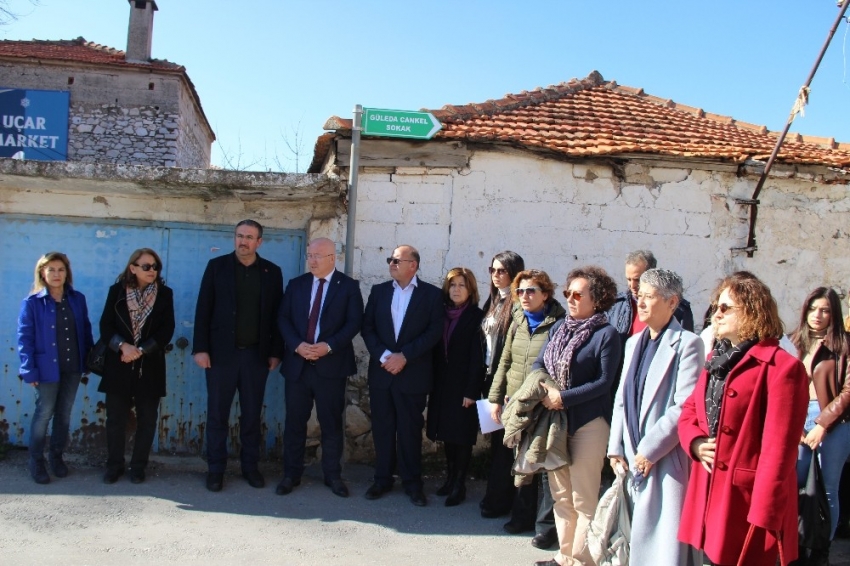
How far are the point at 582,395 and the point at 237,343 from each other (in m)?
2.80

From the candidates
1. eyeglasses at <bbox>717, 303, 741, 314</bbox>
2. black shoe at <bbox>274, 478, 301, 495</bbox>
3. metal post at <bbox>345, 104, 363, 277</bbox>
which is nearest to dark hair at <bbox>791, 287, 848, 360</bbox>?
eyeglasses at <bbox>717, 303, 741, 314</bbox>

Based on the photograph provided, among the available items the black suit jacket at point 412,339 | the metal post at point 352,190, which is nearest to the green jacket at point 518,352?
the black suit jacket at point 412,339

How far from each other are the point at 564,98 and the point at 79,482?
21.4ft

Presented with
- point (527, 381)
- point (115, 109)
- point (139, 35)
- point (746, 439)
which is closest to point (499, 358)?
point (527, 381)

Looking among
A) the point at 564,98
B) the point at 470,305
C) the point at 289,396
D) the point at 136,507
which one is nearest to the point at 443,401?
the point at 470,305

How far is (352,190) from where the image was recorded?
19.7 feet

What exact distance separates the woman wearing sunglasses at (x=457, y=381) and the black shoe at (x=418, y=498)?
18cm

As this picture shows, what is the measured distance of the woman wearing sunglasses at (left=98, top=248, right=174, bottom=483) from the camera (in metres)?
5.33

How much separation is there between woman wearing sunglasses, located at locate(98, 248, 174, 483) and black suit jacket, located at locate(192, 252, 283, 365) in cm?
32

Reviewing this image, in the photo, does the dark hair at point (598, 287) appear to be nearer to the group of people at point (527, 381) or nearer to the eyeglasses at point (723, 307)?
the group of people at point (527, 381)

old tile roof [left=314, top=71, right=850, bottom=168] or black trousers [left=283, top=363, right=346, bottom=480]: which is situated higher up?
old tile roof [left=314, top=71, right=850, bottom=168]

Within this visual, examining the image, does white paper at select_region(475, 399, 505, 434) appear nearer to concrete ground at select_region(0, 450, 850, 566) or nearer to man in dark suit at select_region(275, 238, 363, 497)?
concrete ground at select_region(0, 450, 850, 566)

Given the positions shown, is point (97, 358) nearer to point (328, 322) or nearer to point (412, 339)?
point (328, 322)

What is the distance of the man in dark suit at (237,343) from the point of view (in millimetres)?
5422
